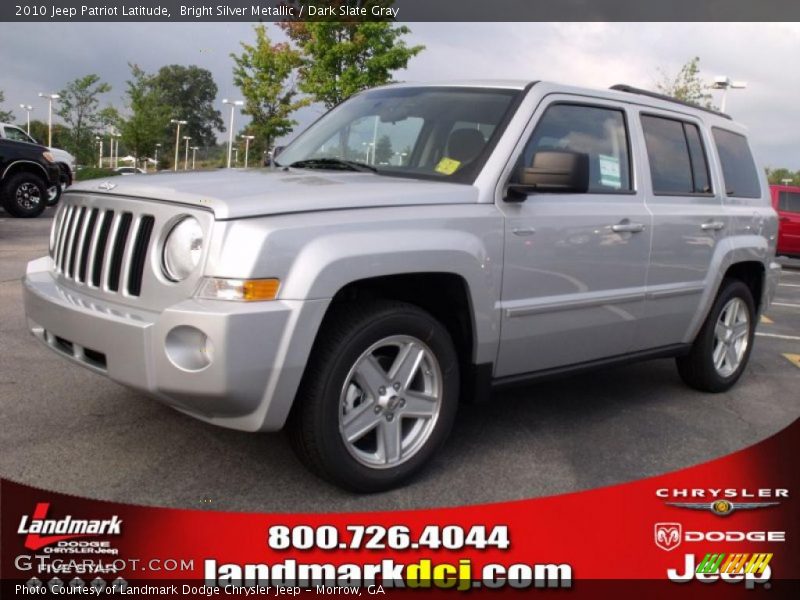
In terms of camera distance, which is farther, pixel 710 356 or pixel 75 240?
pixel 710 356

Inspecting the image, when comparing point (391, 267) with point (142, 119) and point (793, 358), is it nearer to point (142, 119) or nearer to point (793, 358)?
point (793, 358)

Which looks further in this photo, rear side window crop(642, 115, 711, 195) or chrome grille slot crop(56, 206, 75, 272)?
rear side window crop(642, 115, 711, 195)

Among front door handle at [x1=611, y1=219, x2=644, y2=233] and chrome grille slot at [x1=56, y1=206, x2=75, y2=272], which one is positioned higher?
front door handle at [x1=611, y1=219, x2=644, y2=233]

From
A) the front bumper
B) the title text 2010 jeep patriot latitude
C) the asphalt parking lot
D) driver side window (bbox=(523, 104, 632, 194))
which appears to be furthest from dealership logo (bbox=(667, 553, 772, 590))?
driver side window (bbox=(523, 104, 632, 194))

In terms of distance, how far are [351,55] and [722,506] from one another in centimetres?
1789

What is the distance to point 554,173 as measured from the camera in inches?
136

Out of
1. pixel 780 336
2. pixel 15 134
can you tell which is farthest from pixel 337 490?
pixel 15 134

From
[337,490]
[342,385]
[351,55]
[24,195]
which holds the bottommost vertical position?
[337,490]

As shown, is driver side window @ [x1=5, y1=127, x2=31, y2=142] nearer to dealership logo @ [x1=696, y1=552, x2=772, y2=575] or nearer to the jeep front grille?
the jeep front grille

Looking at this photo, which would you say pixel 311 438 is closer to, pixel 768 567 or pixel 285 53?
pixel 768 567

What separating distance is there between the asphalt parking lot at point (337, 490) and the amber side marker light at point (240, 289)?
0.84 metres

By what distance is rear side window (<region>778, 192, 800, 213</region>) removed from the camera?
1762 cm

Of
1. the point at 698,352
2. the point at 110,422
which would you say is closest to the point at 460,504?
the point at 110,422

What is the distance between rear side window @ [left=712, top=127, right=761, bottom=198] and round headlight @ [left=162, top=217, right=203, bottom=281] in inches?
145
